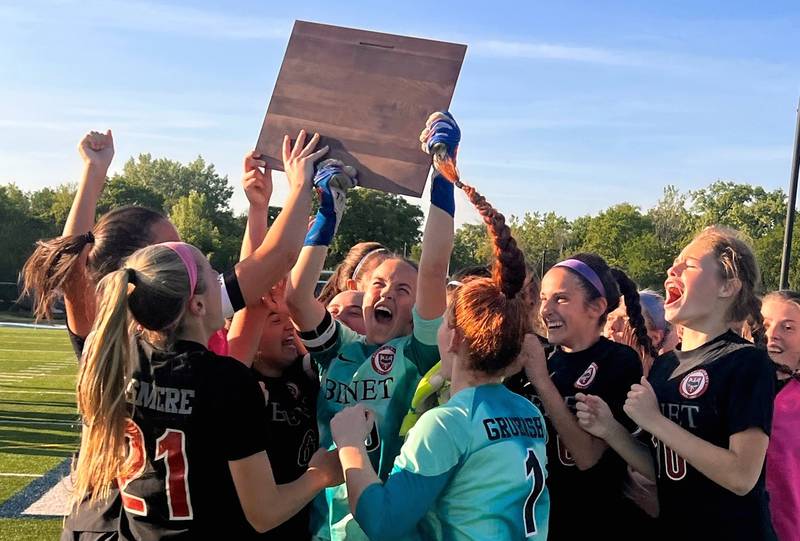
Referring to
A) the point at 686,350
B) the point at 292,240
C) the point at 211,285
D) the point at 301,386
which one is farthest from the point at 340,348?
the point at 686,350

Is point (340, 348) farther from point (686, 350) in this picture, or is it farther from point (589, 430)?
point (686, 350)

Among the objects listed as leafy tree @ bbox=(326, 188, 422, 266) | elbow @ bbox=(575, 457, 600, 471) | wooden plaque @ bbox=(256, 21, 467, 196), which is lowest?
elbow @ bbox=(575, 457, 600, 471)

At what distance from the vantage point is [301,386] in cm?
328

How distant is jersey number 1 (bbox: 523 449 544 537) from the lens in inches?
87.3

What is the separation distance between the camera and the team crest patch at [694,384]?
2.73m

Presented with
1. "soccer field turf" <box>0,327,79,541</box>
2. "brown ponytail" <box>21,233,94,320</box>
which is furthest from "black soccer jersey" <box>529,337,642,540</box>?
"soccer field turf" <box>0,327,79,541</box>

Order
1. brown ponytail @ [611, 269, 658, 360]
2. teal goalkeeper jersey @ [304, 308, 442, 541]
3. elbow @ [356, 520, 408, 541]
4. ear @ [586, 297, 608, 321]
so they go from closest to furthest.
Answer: elbow @ [356, 520, 408, 541], teal goalkeeper jersey @ [304, 308, 442, 541], ear @ [586, 297, 608, 321], brown ponytail @ [611, 269, 658, 360]

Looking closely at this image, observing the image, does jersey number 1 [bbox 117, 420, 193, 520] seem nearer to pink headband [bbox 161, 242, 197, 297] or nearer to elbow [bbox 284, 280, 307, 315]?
pink headband [bbox 161, 242, 197, 297]

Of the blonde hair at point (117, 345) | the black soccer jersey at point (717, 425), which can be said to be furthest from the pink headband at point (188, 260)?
the black soccer jersey at point (717, 425)

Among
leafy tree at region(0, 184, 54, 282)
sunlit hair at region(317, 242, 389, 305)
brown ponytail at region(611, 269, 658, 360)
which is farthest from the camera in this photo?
leafy tree at region(0, 184, 54, 282)

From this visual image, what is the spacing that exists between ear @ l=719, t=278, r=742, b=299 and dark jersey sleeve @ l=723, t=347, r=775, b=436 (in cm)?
27

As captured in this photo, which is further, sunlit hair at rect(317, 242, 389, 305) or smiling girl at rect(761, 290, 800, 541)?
sunlit hair at rect(317, 242, 389, 305)

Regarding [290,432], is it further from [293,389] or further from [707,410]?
[707,410]

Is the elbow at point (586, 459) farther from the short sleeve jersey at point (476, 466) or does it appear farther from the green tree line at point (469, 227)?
the green tree line at point (469, 227)
